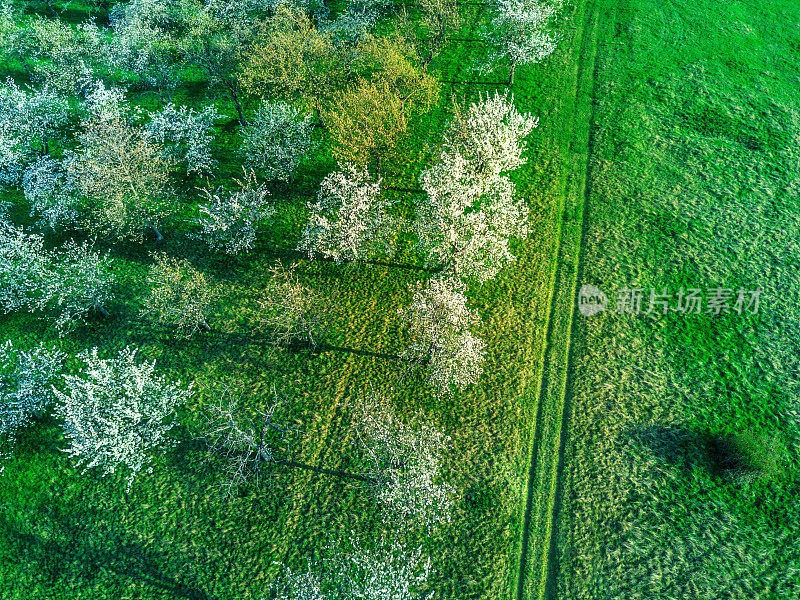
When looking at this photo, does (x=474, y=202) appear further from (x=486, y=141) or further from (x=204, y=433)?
(x=204, y=433)

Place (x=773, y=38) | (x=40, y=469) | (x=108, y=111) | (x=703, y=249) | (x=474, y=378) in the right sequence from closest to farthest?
1. (x=40, y=469)
2. (x=474, y=378)
3. (x=703, y=249)
4. (x=108, y=111)
5. (x=773, y=38)

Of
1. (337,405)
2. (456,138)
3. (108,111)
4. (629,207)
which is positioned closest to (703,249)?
(629,207)

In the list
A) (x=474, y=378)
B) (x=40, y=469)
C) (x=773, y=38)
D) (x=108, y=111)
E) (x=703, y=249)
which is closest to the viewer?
(x=40, y=469)

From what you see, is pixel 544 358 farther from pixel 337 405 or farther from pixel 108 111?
pixel 108 111

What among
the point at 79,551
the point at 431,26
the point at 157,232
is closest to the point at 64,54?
the point at 157,232

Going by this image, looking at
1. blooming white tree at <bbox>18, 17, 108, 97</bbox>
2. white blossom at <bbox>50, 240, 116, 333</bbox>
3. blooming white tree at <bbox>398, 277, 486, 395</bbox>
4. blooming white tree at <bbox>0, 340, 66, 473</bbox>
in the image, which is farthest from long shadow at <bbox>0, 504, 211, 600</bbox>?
blooming white tree at <bbox>18, 17, 108, 97</bbox>

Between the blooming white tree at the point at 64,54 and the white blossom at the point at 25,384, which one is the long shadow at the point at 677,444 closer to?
the white blossom at the point at 25,384

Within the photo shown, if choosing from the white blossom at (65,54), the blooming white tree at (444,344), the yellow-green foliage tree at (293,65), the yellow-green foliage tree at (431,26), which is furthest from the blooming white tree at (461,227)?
the white blossom at (65,54)
